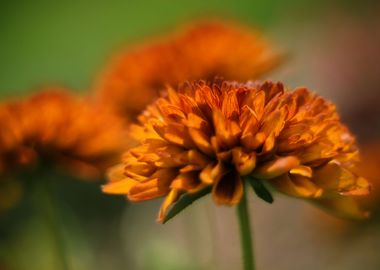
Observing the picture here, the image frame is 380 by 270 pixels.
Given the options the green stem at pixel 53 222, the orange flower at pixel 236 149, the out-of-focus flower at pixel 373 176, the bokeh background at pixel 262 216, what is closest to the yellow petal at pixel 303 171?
the orange flower at pixel 236 149

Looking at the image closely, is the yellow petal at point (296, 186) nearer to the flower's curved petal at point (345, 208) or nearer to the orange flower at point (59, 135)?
the flower's curved petal at point (345, 208)

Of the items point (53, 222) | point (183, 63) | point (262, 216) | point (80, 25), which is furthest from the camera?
point (80, 25)

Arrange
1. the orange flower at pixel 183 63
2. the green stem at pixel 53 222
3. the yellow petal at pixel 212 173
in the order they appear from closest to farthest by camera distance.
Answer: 1. the yellow petal at pixel 212 173
2. the green stem at pixel 53 222
3. the orange flower at pixel 183 63

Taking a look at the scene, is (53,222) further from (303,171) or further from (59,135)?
(303,171)

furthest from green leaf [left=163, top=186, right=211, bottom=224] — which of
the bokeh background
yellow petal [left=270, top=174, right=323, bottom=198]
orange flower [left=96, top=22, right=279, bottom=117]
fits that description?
orange flower [left=96, top=22, right=279, bottom=117]

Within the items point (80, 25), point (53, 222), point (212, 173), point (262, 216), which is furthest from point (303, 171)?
point (80, 25)

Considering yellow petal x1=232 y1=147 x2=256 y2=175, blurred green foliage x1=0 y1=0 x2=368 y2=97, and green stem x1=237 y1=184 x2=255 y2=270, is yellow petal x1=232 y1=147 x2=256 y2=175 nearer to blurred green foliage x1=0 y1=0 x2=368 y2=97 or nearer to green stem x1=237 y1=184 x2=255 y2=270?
green stem x1=237 y1=184 x2=255 y2=270

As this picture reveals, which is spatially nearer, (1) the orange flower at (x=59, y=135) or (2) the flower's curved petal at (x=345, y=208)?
(2) the flower's curved petal at (x=345, y=208)

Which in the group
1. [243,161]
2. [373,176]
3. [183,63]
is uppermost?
[183,63]
